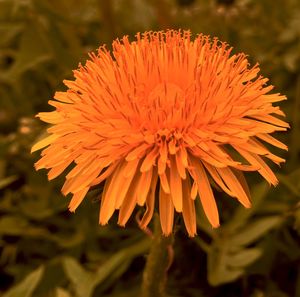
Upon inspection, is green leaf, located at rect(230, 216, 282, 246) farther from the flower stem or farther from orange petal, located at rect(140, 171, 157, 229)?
orange petal, located at rect(140, 171, 157, 229)

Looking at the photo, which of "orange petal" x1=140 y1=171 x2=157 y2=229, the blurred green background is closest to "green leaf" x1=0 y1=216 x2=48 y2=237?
the blurred green background

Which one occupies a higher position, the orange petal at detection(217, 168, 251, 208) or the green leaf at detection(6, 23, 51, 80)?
the green leaf at detection(6, 23, 51, 80)

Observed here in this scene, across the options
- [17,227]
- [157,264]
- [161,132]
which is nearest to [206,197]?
[161,132]

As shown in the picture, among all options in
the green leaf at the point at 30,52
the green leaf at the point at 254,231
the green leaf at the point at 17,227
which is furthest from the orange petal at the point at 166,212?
the green leaf at the point at 30,52

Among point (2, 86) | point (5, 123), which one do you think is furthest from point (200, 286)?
point (2, 86)

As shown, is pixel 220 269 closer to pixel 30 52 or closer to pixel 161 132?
pixel 161 132

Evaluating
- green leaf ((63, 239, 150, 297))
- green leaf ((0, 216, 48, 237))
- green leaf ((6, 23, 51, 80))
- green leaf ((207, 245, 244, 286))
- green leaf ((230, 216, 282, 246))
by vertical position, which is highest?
green leaf ((6, 23, 51, 80))
